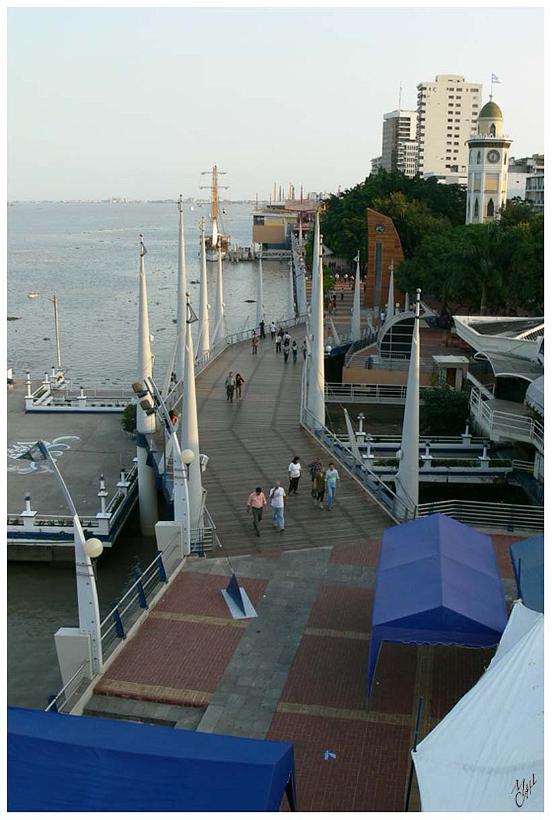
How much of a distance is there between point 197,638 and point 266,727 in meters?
2.88

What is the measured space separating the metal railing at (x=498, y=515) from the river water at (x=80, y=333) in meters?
9.03

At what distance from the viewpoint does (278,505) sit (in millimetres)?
20125

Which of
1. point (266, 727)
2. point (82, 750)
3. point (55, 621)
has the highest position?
point (82, 750)

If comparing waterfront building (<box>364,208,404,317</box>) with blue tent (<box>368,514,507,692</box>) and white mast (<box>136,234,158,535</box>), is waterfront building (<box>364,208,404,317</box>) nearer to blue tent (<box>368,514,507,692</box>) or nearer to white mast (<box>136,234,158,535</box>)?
white mast (<box>136,234,158,535</box>)

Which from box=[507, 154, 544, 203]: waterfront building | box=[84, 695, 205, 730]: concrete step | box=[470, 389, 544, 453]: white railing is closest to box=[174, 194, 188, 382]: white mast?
box=[470, 389, 544, 453]: white railing

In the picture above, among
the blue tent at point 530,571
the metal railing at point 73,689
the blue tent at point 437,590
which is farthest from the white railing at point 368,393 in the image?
the metal railing at point 73,689

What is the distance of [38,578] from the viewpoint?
24.5 meters

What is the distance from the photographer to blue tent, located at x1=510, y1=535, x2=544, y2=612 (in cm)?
1302

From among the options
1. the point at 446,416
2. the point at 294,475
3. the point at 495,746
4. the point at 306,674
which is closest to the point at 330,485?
the point at 294,475

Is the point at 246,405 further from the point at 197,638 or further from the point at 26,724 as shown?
the point at 26,724

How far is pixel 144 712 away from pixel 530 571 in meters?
6.50

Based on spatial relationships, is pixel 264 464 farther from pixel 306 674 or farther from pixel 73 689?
pixel 73 689

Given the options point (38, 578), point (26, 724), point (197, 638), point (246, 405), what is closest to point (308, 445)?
point (246, 405)

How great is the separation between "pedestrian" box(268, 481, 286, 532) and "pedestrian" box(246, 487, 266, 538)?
→ 232 millimetres
